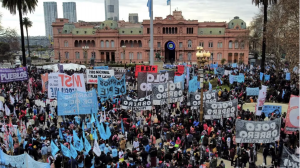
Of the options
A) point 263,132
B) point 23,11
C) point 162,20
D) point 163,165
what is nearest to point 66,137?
point 163,165

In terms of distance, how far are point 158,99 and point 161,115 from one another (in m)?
1.39

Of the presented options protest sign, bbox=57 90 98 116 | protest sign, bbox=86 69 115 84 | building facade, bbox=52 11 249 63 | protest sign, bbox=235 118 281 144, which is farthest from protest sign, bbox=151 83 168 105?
building facade, bbox=52 11 249 63

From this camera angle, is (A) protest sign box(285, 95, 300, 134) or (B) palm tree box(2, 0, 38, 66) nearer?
(A) protest sign box(285, 95, 300, 134)

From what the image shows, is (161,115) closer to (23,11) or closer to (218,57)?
(23,11)

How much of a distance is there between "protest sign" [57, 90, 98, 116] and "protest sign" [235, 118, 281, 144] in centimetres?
766

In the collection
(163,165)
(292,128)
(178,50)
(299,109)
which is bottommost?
(163,165)

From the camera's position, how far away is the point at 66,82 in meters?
16.9

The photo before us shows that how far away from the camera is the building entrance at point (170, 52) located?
64.4 meters

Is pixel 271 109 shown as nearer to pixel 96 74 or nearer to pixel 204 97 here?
pixel 204 97

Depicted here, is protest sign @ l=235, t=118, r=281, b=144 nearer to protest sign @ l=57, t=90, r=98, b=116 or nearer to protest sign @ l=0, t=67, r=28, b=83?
protest sign @ l=57, t=90, r=98, b=116

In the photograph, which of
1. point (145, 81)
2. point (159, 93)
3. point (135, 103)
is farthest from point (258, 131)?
point (145, 81)

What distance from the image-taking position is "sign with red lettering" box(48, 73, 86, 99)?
16.7 m

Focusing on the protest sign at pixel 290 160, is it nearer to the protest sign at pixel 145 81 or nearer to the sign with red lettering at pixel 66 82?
the protest sign at pixel 145 81

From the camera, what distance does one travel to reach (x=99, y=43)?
66.0m
